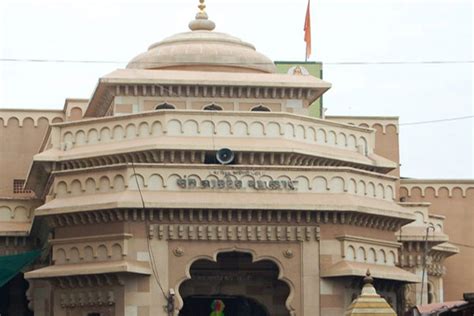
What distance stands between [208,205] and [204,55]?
27.4 ft

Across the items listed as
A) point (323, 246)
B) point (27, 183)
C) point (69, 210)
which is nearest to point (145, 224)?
point (69, 210)

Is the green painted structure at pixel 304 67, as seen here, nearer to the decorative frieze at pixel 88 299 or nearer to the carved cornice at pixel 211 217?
the carved cornice at pixel 211 217

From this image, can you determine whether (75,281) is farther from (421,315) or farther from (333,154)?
(421,315)

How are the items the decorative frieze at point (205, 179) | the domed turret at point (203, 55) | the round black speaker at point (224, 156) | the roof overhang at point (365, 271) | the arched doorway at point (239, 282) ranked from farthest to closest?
the domed turret at point (203, 55) → the arched doorway at point (239, 282) → the round black speaker at point (224, 156) → the decorative frieze at point (205, 179) → the roof overhang at point (365, 271)

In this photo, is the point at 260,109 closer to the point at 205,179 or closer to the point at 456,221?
the point at 205,179

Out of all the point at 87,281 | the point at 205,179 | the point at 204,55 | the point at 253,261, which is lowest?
the point at 87,281

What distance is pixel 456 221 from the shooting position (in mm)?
57125

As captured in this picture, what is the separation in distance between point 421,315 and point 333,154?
12.1m

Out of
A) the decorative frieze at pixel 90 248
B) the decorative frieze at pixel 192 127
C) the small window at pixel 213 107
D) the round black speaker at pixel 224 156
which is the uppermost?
the small window at pixel 213 107

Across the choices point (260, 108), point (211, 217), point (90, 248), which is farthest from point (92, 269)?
point (260, 108)

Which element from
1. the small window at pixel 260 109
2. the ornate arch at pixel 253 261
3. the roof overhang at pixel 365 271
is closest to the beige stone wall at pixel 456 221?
the small window at pixel 260 109

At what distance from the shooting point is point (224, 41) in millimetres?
51438

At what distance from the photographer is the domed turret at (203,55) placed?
164 ft

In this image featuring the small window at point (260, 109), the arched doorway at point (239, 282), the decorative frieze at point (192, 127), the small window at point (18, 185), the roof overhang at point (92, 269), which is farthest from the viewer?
the small window at point (18, 185)
